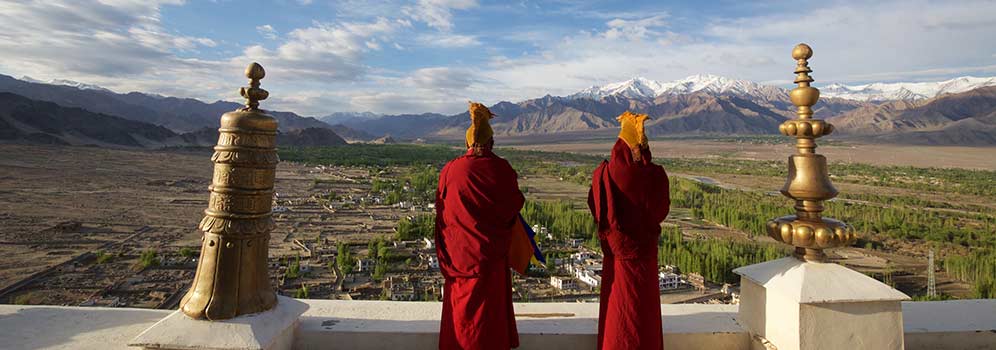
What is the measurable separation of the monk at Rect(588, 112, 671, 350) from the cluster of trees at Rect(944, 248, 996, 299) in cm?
1571

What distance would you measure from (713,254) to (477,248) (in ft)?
49.8

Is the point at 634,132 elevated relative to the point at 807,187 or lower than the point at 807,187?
elevated

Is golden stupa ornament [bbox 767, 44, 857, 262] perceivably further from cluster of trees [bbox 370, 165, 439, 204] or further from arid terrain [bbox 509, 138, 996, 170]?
arid terrain [bbox 509, 138, 996, 170]

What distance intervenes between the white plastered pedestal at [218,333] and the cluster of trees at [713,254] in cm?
1405

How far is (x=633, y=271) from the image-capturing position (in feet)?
8.11

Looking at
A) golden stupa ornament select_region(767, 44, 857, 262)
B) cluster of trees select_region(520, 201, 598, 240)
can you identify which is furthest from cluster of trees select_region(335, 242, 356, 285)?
golden stupa ornament select_region(767, 44, 857, 262)

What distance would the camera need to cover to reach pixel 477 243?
239 centimetres

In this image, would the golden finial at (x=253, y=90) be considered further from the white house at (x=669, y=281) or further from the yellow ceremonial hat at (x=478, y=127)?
the white house at (x=669, y=281)

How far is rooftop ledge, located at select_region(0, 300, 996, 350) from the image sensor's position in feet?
8.61

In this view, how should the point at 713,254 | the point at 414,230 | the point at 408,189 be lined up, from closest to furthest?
1. the point at 713,254
2. the point at 414,230
3. the point at 408,189

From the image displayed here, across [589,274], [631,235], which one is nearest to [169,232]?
[589,274]

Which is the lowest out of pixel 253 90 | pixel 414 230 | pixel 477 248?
pixel 414 230

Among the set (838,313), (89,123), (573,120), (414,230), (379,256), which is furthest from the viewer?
(573,120)

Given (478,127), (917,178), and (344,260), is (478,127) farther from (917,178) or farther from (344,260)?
(917,178)
